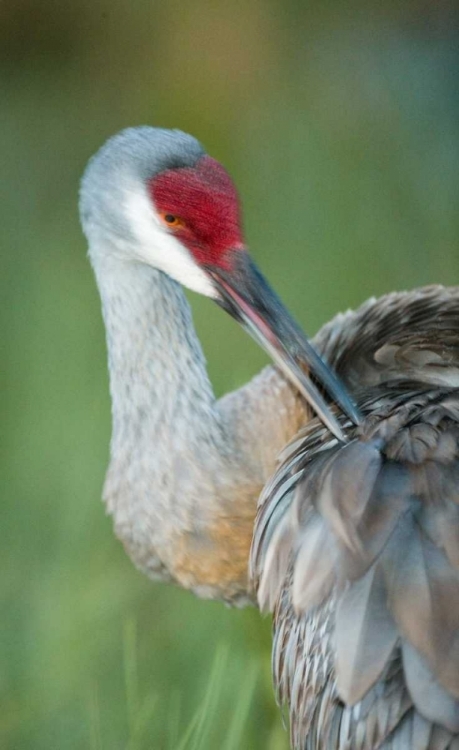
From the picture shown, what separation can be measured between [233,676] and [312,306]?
55 centimetres

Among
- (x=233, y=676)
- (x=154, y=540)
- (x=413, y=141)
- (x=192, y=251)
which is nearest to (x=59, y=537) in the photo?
(x=154, y=540)

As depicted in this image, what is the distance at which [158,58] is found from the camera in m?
1.40

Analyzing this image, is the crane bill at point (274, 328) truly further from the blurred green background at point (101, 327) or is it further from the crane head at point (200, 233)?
the blurred green background at point (101, 327)

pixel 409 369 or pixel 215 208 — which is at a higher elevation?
pixel 215 208

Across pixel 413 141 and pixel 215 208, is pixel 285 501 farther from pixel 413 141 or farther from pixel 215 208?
pixel 413 141

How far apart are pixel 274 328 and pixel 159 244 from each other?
0.17 meters

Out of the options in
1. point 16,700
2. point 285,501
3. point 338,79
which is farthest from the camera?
point 338,79

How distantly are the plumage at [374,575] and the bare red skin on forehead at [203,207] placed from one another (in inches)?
10.1

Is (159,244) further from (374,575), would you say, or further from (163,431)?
(374,575)

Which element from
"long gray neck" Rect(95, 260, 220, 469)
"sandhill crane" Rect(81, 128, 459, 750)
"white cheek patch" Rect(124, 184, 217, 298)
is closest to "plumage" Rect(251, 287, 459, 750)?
"sandhill crane" Rect(81, 128, 459, 750)

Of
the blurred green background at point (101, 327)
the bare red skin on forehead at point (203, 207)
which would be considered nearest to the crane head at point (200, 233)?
the bare red skin on forehead at point (203, 207)

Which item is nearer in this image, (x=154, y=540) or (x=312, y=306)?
(x=154, y=540)

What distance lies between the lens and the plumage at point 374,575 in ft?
3.20

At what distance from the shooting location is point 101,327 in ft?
4.59
